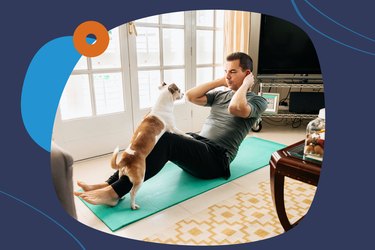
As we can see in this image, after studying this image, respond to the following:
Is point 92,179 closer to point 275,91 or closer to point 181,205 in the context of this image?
point 181,205

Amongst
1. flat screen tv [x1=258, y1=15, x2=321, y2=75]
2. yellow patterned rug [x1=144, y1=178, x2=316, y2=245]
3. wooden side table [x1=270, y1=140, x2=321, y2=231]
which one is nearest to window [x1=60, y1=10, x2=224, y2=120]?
flat screen tv [x1=258, y1=15, x2=321, y2=75]

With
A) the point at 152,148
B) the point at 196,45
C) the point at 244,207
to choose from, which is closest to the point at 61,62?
the point at 152,148

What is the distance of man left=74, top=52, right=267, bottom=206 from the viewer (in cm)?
147

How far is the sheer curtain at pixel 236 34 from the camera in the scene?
8.43ft

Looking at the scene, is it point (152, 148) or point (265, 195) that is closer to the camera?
point (152, 148)

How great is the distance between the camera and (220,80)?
1958mm

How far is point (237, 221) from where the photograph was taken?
1.37m

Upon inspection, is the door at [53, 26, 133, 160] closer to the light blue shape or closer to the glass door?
the glass door

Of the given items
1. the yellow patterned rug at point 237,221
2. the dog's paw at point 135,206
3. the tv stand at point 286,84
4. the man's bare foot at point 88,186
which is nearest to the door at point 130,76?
the tv stand at point 286,84

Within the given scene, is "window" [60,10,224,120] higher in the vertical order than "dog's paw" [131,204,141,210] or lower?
higher

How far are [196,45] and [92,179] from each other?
5.24ft

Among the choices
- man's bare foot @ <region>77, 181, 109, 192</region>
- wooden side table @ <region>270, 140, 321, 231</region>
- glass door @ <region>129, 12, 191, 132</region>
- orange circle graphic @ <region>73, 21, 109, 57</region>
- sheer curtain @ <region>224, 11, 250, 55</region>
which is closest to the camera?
orange circle graphic @ <region>73, 21, 109, 57</region>

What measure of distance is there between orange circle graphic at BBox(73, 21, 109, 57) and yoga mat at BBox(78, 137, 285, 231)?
3.15 ft

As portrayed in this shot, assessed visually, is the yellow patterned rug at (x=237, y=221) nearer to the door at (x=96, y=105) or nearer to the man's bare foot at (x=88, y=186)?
the man's bare foot at (x=88, y=186)
